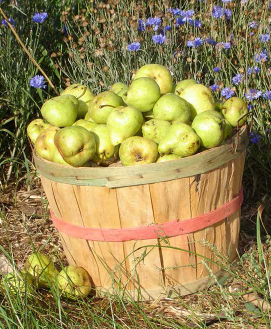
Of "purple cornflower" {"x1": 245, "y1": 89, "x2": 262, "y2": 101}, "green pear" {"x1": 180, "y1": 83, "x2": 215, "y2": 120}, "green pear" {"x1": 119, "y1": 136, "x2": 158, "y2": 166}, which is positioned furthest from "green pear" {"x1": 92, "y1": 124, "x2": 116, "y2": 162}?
"purple cornflower" {"x1": 245, "y1": 89, "x2": 262, "y2": 101}

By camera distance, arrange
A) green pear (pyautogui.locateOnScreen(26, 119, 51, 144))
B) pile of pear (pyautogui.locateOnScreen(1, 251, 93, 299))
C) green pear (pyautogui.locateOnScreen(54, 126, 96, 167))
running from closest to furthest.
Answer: green pear (pyautogui.locateOnScreen(54, 126, 96, 167))
pile of pear (pyautogui.locateOnScreen(1, 251, 93, 299))
green pear (pyautogui.locateOnScreen(26, 119, 51, 144))

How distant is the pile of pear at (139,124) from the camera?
239 centimetres

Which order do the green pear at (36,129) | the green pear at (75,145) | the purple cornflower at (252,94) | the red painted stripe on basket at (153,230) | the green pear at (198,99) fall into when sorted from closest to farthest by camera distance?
1. the green pear at (75,145)
2. the red painted stripe on basket at (153,230)
3. the green pear at (198,99)
4. the green pear at (36,129)
5. the purple cornflower at (252,94)

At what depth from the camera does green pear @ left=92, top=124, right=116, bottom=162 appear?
2.51 metres

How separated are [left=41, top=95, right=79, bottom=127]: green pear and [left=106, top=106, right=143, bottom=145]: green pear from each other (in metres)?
0.25

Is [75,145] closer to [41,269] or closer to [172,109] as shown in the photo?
[172,109]

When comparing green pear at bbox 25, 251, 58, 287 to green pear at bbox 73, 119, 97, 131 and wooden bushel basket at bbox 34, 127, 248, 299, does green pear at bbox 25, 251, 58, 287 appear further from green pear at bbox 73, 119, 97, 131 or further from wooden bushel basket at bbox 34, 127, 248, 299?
green pear at bbox 73, 119, 97, 131

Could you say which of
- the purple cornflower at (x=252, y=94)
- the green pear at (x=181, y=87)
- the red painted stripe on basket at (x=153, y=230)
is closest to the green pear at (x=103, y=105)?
the green pear at (x=181, y=87)

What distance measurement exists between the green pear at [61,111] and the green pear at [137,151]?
0.40 meters

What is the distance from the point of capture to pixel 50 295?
2688 mm

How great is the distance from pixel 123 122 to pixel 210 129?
0.40 metres

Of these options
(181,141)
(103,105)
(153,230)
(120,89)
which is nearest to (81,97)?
(120,89)

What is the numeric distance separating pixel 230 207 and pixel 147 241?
0.47 metres

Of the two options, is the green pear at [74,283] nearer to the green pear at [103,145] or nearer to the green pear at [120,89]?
the green pear at [103,145]
